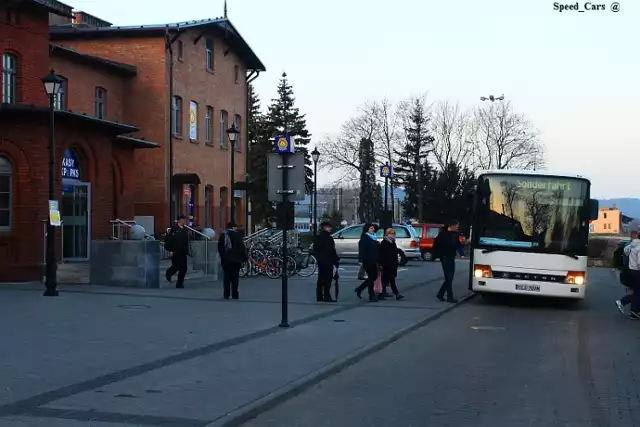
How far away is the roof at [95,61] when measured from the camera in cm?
2854

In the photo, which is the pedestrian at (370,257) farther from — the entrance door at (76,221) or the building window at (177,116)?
the building window at (177,116)

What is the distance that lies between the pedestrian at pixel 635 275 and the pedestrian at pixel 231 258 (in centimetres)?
857

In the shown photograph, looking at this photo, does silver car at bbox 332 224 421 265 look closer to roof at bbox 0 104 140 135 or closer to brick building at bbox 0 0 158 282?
brick building at bbox 0 0 158 282

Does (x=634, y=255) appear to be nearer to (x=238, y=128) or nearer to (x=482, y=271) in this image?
(x=482, y=271)

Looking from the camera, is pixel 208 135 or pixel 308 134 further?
pixel 308 134

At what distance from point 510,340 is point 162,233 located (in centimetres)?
2188

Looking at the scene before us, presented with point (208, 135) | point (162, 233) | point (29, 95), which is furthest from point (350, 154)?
point (29, 95)

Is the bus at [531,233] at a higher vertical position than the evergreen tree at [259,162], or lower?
lower

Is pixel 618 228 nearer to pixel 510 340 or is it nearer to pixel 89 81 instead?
pixel 89 81

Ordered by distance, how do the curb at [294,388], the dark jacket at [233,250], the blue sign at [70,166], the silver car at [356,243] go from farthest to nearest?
the silver car at [356,243], the blue sign at [70,166], the dark jacket at [233,250], the curb at [294,388]

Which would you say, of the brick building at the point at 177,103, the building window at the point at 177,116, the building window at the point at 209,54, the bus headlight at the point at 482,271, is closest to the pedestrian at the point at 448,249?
the bus headlight at the point at 482,271

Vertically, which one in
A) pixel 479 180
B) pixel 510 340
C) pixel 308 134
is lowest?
pixel 510 340

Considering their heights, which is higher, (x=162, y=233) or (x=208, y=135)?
(x=208, y=135)

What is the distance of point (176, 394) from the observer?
8.23 metres
